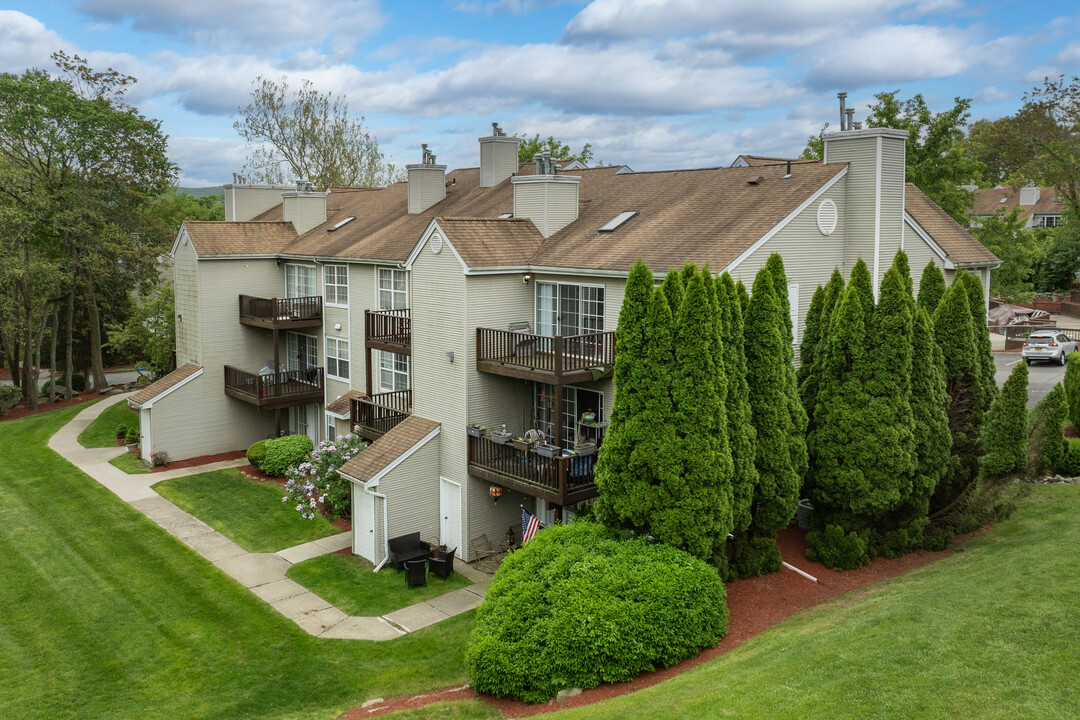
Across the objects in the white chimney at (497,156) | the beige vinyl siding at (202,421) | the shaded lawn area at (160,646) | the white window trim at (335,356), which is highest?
the white chimney at (497,156)

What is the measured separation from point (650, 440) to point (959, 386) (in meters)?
7.95

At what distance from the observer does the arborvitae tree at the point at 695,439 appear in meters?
14.1

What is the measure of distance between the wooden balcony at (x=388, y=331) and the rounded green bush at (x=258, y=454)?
20.7ft

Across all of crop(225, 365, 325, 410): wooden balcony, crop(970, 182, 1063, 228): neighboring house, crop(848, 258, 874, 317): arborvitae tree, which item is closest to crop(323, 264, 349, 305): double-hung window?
crop(225, 365, 325, 410): wooden balcony

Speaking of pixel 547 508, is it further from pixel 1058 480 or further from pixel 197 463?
pixel 197 463

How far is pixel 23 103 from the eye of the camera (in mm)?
33219

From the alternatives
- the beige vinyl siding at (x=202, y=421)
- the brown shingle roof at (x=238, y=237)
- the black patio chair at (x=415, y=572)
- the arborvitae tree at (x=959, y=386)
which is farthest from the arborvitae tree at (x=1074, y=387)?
the beige vinyl siding at (x=202, y=421)

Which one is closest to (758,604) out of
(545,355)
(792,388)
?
(792,388)

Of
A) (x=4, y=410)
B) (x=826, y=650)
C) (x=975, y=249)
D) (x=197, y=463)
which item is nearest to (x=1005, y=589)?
(x=826, y=650)

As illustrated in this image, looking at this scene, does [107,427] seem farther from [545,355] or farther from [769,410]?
[769,410]

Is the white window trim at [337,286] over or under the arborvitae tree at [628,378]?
over

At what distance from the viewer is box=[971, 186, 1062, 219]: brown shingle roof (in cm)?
7856

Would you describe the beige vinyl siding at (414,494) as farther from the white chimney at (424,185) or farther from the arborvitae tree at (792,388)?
the white chimney at (424,185)

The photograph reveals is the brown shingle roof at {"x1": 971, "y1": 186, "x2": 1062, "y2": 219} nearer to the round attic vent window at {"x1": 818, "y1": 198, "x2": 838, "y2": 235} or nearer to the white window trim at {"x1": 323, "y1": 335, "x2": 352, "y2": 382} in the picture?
the round attic vent window at {"x1": 818, "y1": 198, "x2": 838, "y2": 235}
